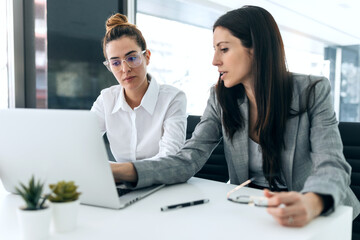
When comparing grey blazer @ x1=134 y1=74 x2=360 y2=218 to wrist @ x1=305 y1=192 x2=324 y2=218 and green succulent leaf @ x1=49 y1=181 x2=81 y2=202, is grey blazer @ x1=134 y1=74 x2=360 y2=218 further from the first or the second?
green succulent leaf @ x1=49 y1=181 x2=81 y2=202

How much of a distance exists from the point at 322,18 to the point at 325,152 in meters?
1.87

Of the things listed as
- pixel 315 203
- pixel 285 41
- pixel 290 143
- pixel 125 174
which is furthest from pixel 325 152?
pixel 285 41

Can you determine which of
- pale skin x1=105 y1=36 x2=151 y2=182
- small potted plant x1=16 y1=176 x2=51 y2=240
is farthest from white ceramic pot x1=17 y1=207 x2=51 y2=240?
pale skin x1=105 y1=36 x2=151 y2=182

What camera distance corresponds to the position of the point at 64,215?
82cm

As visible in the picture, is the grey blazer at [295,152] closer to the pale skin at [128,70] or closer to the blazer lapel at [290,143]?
the blazer lapel at [290,143]

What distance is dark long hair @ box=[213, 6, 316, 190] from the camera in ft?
4.51

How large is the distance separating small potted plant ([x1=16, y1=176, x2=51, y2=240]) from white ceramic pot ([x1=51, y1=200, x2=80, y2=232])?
1.6 inches

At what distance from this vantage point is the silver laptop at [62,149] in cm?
92

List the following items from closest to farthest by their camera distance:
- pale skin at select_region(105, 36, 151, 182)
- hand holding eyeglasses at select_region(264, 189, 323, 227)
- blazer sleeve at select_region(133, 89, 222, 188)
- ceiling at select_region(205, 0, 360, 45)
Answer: hand holding eyeglasses at select_region(264, 189, 323, 227) < blazer sleeve at select_region(133, 89, 222, 188) < pale skin at select_region(105, 36, 151, 182) < ceiling at select_region(205, 0, 360, 45)

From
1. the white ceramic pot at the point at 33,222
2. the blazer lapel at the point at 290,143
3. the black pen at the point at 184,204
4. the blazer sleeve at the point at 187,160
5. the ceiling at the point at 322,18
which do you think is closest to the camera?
the white ceramic pot at the point at 33,222

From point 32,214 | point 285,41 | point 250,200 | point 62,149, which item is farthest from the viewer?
point 285,41

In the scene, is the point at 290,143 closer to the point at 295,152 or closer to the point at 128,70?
the point at 295,152

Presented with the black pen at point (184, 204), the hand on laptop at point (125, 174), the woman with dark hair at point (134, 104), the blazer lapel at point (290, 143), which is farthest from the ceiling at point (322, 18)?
the black pen at point (184, 204)

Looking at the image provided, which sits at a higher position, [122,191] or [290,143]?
[290,143]
